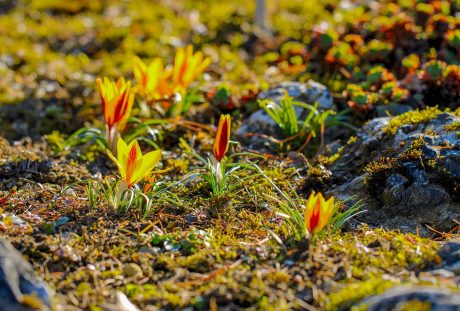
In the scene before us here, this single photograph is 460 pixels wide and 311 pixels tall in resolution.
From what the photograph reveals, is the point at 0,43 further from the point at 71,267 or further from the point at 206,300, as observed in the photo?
the point at 206,300

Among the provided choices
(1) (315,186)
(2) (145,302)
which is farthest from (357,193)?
(2) (145,302)

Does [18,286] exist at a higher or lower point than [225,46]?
lower

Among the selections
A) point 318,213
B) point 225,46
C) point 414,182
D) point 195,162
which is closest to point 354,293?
point 318,213

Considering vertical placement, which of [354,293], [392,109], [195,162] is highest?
[392,109]

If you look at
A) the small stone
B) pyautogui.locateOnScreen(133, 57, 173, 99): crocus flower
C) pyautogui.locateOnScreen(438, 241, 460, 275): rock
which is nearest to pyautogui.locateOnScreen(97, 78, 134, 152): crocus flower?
pyautogui.locateOnScreen(133, 57, 173, 99): crocus flower

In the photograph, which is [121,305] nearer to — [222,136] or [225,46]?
[222,136]

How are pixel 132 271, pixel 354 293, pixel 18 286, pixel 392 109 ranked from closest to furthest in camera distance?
1. pixel 18 286
2. pixel 354 293
3. pixel 132 271
4. pixel 392 109
